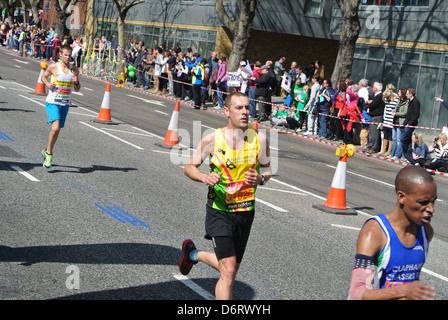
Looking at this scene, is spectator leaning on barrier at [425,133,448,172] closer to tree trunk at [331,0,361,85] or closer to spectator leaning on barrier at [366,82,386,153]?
spectator leaning on barrier at [366,82,386,153]

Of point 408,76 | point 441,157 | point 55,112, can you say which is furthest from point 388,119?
point 55,112

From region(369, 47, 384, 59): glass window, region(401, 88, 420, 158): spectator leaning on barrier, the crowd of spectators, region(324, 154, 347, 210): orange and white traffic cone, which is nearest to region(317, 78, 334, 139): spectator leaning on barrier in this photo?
the crowd of spectators

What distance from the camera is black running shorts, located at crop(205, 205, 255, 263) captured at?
5.76 meters

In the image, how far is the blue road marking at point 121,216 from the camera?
8.87m

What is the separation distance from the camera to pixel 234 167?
5973mm

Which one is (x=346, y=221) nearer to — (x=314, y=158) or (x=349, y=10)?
(x=314, y=158)

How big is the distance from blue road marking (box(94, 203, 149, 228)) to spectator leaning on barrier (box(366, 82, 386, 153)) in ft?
42.9

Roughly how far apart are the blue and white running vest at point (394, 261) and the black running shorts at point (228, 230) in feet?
6.18

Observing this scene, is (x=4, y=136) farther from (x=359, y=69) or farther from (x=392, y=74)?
(x=359, y=69)

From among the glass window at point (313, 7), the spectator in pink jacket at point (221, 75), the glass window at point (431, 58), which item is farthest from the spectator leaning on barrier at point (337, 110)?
the glass window at point (313, 7)

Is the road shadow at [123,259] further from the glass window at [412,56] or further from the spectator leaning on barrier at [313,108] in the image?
the glass window at [412,56]
